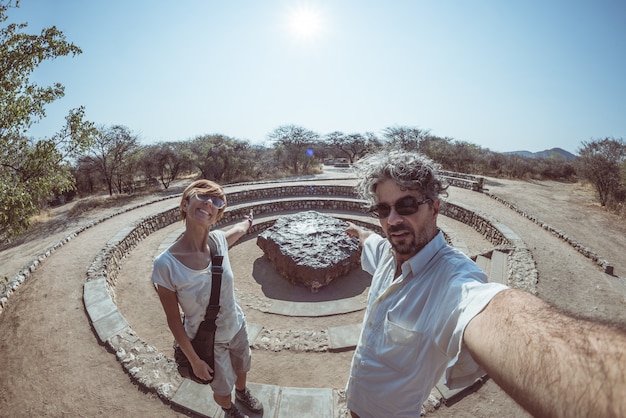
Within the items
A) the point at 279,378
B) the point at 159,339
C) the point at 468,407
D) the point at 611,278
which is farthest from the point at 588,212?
the point at 159,339

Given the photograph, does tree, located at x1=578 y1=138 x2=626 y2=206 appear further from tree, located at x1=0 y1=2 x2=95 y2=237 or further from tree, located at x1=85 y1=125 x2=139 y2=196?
tree, located at x1=85 y1=125 x2=139 y2=196

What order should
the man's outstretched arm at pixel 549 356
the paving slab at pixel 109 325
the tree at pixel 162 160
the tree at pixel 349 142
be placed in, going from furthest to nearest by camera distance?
the tree at pixel 349 142
the tree at pixel 162 160
the paving slab at pixel 109 325
the man's outstretched arm at pixel 549 356

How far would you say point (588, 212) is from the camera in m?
12.7

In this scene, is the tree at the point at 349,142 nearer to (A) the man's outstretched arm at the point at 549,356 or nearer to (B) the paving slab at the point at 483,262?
(B) the paving slab at the point at 483,262

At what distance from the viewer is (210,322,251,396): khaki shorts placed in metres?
2.47

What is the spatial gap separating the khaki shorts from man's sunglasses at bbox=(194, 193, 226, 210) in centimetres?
130

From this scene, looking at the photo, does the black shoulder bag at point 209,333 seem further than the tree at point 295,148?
No

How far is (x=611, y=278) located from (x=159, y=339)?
10159mm

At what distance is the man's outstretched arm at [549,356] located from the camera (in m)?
0.58

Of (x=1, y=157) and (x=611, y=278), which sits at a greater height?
(x=1, y=157)

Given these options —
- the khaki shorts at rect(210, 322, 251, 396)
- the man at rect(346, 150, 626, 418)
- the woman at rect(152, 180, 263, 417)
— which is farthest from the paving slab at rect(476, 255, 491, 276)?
the woman at rect(152, 180, 263, 417)

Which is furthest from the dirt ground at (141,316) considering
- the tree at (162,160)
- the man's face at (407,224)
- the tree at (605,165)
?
the tree at (162,160)

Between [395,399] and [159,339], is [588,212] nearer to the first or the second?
[395,399]

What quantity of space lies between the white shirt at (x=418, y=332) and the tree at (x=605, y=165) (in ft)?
63.9
